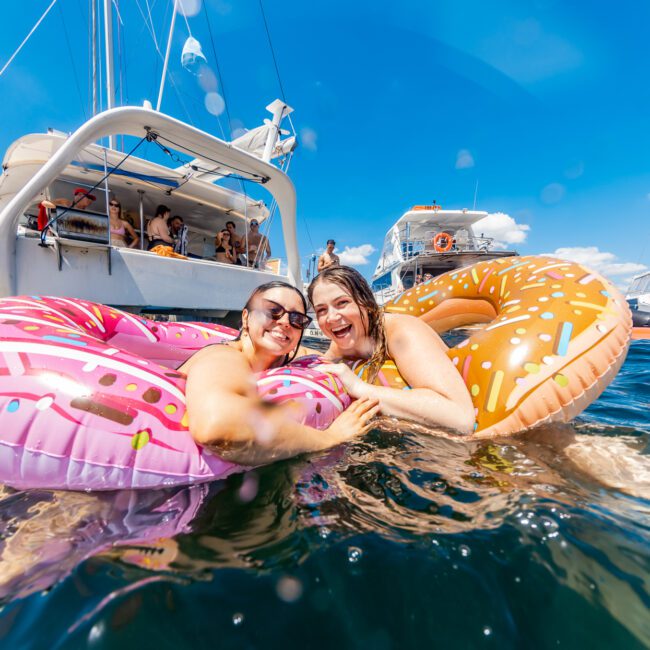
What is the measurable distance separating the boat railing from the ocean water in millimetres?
17984

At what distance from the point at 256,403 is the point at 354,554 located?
0.64 m

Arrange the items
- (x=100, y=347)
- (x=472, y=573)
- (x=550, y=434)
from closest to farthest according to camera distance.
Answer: (x=472, y=573) < (x=100, y=347) < (x=550, y=434)

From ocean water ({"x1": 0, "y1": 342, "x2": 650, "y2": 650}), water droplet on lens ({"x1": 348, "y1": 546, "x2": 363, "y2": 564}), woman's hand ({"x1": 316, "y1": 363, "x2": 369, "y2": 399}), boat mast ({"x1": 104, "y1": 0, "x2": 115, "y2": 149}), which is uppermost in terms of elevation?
boat mast ({"x1": 104, "y1": 0, "x2": 115, "y2": 149})

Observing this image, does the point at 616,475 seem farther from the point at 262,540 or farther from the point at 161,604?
the point at 161,604

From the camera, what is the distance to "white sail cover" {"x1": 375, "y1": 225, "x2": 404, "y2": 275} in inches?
787

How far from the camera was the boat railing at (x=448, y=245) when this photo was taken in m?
18.1

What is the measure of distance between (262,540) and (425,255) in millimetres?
16182

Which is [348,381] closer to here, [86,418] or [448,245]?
[86,418]

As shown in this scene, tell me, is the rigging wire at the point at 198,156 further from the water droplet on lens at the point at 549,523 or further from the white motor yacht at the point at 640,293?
the white motor yacht at the point at 640,293

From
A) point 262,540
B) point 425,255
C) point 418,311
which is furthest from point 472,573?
point 425,255

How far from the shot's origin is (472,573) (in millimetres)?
867

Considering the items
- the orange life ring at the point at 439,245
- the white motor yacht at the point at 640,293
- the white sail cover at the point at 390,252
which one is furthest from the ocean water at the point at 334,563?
the white motor yacht at the point at 640,293

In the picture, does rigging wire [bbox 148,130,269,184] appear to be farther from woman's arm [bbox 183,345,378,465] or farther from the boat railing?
the boat railing

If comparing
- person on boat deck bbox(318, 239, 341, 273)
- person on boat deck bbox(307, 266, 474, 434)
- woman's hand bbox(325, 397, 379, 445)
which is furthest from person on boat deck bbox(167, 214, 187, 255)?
woman's hand bbox(325, 397, 379, 445)
